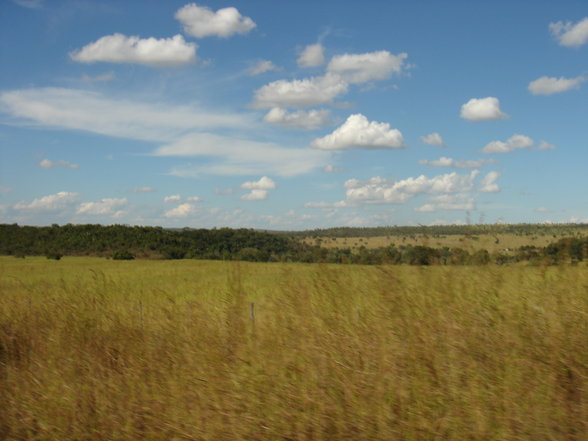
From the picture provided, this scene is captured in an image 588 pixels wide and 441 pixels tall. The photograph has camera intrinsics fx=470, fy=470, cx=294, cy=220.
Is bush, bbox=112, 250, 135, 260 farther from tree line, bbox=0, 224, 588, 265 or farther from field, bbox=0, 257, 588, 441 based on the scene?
field, bbox=0, 257, 588, 441

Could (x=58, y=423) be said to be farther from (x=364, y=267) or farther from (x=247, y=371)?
(x=364, y=267)

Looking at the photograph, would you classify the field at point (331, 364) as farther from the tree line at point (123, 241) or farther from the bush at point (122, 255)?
the bush at point (122, 255)

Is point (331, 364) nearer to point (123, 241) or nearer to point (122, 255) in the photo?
point (122, 255)

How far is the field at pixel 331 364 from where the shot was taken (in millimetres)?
3549

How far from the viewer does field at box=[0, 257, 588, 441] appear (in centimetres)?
355

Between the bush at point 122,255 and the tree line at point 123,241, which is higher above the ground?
the tree line at point 123,241

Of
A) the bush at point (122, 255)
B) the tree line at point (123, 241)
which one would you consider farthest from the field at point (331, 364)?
the bush at point (122, 255)

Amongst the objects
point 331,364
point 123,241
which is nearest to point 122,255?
point 123,241

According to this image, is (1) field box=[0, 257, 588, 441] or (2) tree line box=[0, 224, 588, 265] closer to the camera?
(1) field box=[0, 257, 588, 441]

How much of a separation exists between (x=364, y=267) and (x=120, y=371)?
2943 mm

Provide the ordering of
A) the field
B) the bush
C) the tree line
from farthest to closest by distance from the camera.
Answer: the tree line, the bush, the field

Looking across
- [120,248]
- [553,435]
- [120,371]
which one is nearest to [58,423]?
[120,371]

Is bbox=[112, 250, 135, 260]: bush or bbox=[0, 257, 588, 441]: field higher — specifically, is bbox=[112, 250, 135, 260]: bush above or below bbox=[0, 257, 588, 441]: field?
below

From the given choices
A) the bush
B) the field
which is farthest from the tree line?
the field
